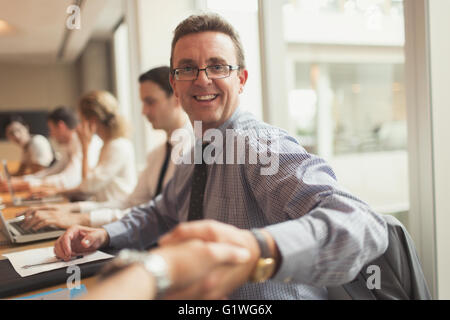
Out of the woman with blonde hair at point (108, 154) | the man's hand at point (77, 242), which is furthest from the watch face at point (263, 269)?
the woman with blonde hair at point (108, 154)

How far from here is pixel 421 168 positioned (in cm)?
113

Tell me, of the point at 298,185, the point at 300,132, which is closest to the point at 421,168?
the point at 298,185

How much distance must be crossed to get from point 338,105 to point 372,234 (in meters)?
5.39

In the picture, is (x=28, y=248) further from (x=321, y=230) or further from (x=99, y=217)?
(x=321, y=230)

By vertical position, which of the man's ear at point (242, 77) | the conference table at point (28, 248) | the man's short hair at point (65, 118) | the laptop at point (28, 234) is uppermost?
the man's short hair at point (65, 118)

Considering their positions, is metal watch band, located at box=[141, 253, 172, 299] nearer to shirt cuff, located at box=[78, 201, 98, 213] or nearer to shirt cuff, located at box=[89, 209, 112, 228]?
shirt cuff, located at box=[89, 209, 112, 228]

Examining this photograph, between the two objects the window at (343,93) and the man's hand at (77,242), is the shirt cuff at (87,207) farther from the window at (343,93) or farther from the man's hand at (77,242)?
the window at (343,93)

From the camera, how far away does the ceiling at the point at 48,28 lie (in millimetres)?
3590

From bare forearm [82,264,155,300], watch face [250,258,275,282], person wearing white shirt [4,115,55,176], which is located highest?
person wearing white shirt [4,115,55,176]

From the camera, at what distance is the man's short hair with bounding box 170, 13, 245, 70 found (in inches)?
45.5

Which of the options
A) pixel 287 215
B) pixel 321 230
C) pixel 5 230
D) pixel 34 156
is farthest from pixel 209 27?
pixel 34 156

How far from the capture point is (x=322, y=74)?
19.3 feet

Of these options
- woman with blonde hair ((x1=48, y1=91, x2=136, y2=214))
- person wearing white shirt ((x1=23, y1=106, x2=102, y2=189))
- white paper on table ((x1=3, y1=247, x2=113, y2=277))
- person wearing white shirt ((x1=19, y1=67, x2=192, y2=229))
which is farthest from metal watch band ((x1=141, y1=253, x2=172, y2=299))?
person wearing white shirt ((x1=23, y1=106, x2=102, y2=189))

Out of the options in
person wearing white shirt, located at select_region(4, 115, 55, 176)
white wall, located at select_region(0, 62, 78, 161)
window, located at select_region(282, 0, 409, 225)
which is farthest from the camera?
white wall, located at select_region(0, 62, 78, 161)
